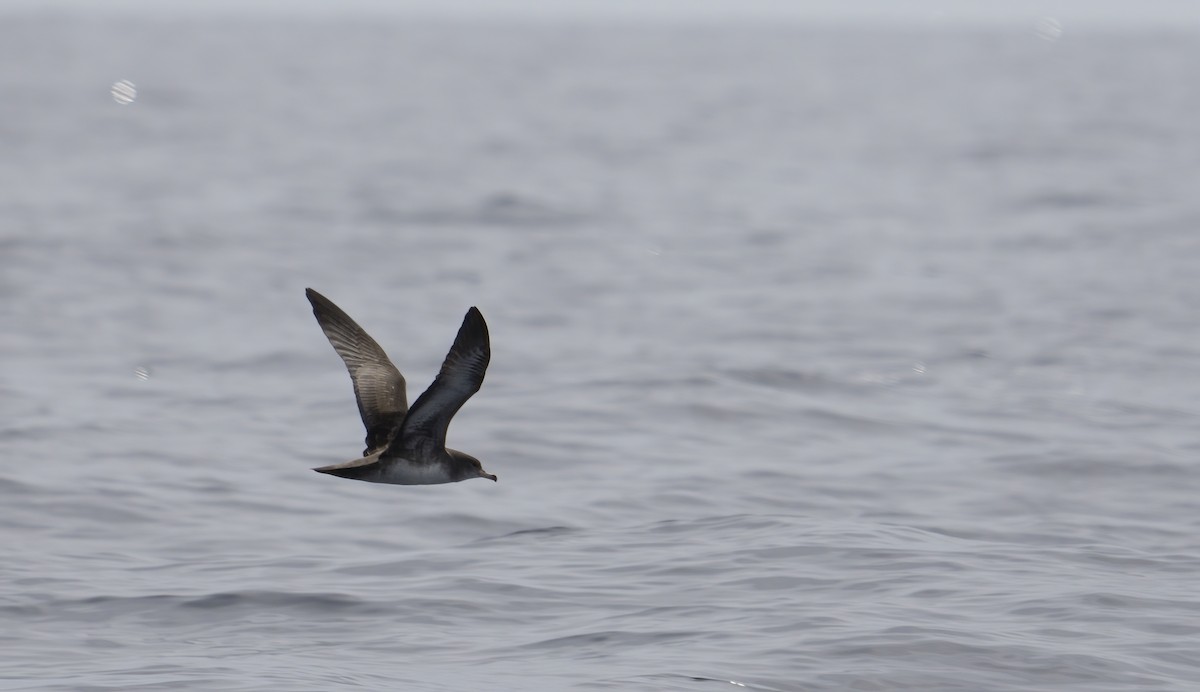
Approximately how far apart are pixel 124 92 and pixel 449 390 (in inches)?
2388

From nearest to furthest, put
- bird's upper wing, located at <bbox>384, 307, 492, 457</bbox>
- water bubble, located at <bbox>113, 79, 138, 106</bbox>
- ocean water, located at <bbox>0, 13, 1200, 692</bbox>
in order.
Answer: bird's upper wing, located at <bbox>384, 307, 492, 457</bbox>, ocean water, located at <bbox>0, 13, 1200, 692</bbox>, water bubble, located at <bbox>113, 79, 138, 106</bbox>

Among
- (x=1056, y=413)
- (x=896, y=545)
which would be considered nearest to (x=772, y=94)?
(x=1056, y=413)

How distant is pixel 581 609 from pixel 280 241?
1914 centimetres

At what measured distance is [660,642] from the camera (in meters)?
9.56

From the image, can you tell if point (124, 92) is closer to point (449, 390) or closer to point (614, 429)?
point (614, 429)

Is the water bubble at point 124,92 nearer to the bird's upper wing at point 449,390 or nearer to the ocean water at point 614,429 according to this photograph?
the ocean water at point 614,429

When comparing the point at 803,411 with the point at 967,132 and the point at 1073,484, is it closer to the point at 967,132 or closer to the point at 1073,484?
the point at 1073,484

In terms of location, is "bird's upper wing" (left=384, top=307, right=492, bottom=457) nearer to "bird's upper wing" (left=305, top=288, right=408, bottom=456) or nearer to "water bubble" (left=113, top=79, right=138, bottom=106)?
"bird's upper wing" (left=305, top=288, right=408, bottom=456)

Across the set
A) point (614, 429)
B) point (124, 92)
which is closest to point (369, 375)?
A: point (614, 429)

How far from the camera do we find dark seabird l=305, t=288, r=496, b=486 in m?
8.07

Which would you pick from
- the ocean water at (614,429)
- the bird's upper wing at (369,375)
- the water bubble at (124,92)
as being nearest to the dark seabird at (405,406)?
the bird's upper wing at (369,375)

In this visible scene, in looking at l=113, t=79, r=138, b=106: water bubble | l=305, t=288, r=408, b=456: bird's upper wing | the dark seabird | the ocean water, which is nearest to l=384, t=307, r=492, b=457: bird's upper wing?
the dark seabird

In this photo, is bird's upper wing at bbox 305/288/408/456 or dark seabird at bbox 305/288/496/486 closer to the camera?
dark seabird at bbox 305/288/496/486

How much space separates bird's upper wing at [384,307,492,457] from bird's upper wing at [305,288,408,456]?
1.47 feet
